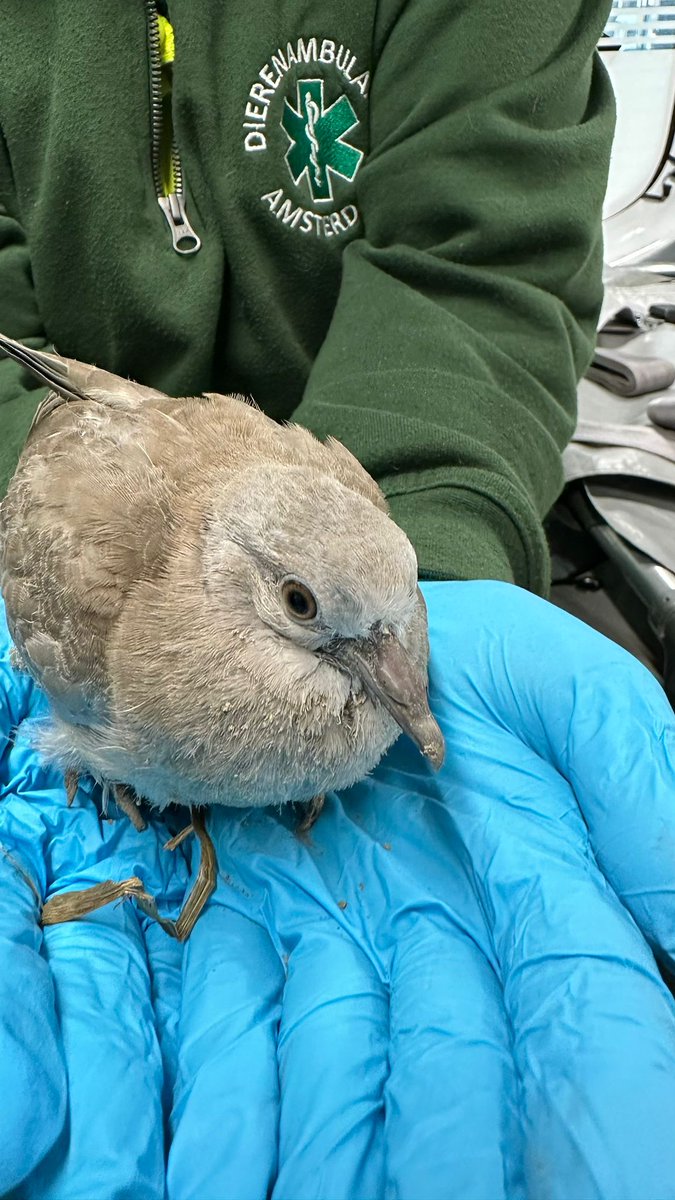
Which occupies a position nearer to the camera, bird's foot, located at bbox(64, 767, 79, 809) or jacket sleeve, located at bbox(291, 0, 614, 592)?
bird's foot, located at bbox(64, 767, 79, 809)

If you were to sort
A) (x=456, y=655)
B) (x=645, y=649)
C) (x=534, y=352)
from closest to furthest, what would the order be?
(x=456, y=655)
(x=534, y=352)
(x=645, y=649)

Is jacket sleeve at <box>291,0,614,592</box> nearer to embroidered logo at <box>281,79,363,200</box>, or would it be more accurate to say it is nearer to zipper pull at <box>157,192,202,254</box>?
embroidered logo at <box>281,79,363,200</box>

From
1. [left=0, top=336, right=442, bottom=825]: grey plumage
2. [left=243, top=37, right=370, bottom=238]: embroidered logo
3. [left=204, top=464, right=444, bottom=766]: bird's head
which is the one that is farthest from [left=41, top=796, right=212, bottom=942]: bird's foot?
[left=243, top=37, right=370, bottom=238]: embroidered logo

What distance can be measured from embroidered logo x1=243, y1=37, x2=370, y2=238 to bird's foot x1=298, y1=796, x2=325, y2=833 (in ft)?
4.48

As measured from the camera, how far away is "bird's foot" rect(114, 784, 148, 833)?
143cm

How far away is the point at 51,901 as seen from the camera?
4.07 feet

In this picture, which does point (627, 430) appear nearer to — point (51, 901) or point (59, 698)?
point (59, 698)

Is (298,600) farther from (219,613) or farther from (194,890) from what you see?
(194,890)

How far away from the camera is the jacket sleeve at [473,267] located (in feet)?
5.42

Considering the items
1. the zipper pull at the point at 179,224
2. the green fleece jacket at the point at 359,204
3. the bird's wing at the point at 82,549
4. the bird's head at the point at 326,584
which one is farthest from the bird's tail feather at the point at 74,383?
the zipper pull at the point at 179,224

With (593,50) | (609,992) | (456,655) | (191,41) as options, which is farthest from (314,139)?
(609,992)

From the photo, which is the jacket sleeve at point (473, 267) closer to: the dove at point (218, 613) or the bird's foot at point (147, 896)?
the dove at point (218, 613)

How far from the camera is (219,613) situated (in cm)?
116

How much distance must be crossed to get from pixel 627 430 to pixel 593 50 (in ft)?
3.03
